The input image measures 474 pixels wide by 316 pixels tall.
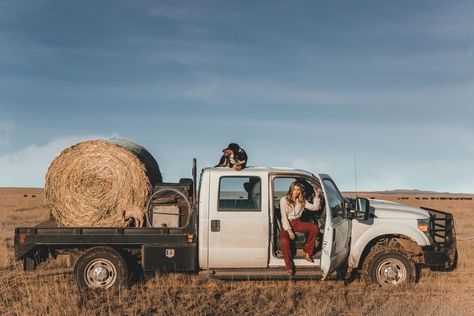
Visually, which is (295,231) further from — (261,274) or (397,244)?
(397,244)

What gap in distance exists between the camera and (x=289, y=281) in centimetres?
820

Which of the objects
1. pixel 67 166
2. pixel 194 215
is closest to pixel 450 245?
pixel 194 215

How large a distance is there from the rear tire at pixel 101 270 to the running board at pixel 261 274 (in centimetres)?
115

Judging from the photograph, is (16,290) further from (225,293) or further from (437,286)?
(437,286)

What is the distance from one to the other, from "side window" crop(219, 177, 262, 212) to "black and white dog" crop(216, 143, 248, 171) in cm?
20

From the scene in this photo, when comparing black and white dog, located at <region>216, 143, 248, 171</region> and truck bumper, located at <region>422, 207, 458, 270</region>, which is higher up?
black and white dog, located at <region>216, 143, 248, 171</region>

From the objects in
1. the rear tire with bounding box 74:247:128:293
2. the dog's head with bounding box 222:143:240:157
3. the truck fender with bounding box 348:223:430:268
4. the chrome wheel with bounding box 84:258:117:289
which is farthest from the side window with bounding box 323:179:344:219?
the chrome wheel with bounding box 84:258:117:289

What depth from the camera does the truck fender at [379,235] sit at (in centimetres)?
811

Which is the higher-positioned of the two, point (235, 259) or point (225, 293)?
point (235, 259)

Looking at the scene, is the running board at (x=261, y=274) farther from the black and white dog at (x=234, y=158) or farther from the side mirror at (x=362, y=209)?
the black and white dog at (x=234, y=158)

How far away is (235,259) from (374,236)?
2117 millimetres

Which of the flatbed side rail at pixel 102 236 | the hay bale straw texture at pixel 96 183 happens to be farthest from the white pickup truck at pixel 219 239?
the hay bale straw texture at pixel 96 183

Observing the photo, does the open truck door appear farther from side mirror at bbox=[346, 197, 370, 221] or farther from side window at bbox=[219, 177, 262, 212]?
side window at bbox=[219, 177, 262, 212]

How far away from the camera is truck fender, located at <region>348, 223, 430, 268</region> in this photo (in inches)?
319
